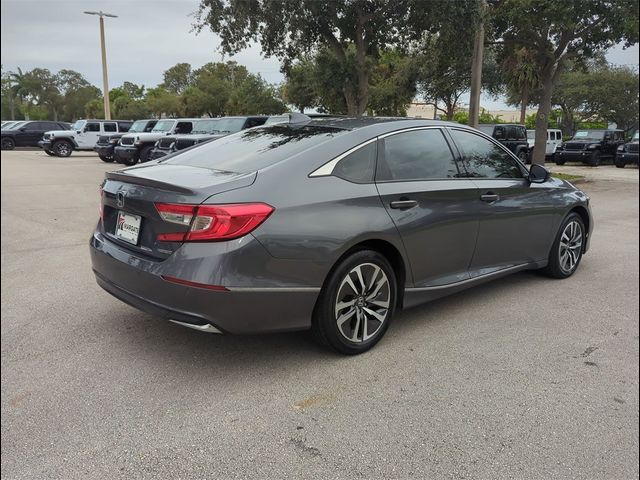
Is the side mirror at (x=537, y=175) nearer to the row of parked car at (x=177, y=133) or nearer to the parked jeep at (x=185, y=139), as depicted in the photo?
the parked jeep at (x=185, y=139)

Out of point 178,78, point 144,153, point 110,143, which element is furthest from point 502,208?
point 178,78

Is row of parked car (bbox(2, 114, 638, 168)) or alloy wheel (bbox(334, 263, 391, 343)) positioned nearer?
alloy wheel (bbox(334, 263, 391, 343))

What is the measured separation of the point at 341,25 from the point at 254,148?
13321 millimetres

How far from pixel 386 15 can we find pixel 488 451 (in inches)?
596

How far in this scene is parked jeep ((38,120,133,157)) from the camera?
24328 mm

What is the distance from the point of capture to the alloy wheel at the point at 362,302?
3326 mm

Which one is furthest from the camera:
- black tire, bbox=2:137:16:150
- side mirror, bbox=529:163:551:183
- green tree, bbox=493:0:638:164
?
black tire, bbox=2:137:16:150

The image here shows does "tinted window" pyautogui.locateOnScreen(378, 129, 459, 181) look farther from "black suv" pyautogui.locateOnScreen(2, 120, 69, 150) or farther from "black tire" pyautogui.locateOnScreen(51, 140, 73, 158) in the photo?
"black suv" pyautogui.locateOnScreen(2, 120, 69, 150)

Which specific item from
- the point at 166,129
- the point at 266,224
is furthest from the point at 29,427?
the point at 166,129

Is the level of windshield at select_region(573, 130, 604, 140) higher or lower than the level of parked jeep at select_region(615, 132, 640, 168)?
higher

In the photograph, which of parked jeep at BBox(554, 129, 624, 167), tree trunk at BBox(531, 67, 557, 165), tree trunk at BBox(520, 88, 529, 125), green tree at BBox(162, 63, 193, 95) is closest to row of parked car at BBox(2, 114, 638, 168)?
parked jeep at BBox(554, 129, 624, 167)

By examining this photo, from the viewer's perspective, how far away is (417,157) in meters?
3.89

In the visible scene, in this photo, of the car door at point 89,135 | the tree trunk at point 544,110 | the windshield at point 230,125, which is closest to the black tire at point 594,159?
the tree trunk at point 544,110

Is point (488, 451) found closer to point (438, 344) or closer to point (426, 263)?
point (438, 344)
